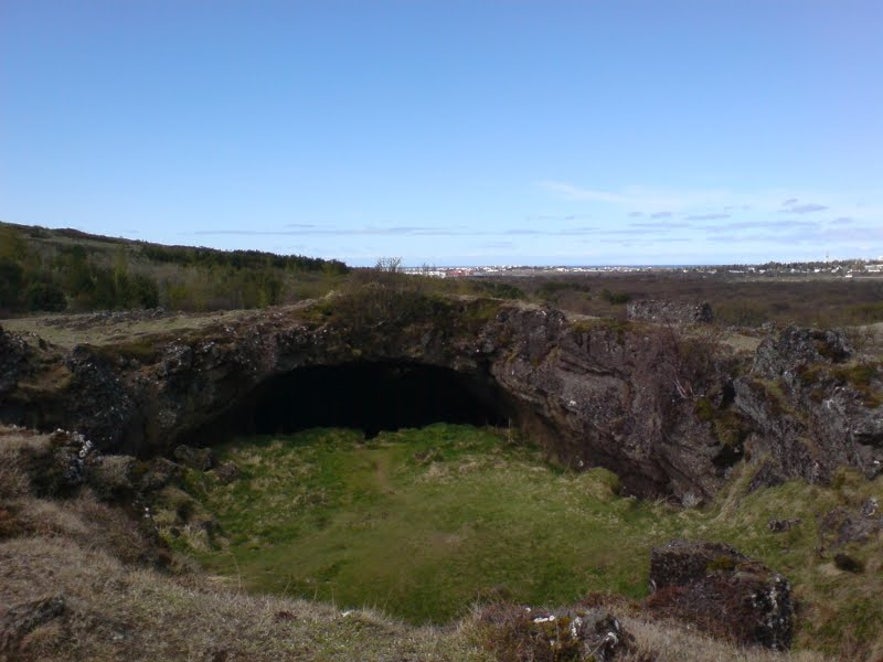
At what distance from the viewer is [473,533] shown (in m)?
18.0

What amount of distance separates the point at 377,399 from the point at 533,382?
830 cm

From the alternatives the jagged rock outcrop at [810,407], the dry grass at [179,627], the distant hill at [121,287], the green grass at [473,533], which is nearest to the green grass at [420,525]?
the green grass at [473,533]

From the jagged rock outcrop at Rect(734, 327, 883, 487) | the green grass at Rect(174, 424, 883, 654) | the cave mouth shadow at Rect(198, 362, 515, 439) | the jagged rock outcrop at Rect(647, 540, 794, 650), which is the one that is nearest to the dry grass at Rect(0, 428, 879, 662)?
the jagged rock outcrop at Rect(647, 540, 794, 650)

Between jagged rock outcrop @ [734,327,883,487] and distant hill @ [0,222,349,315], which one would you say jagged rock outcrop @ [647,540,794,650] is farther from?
distant hill @ [0,222,349,315]

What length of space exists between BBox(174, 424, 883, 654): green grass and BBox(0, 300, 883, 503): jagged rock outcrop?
1315 mm

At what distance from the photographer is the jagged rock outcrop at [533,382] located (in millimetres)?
17528

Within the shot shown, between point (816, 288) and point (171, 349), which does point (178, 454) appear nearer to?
point (171, 349)

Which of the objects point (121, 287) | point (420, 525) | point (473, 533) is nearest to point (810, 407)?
point (473, 533)

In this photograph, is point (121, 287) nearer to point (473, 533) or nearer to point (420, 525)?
point (420, 525)

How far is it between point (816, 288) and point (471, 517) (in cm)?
7731

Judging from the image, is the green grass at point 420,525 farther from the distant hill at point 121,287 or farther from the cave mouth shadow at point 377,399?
the distant hill at point 121,287

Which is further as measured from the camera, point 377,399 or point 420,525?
point 377,399

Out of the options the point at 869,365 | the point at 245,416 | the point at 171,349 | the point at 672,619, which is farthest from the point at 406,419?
the point at 672,619

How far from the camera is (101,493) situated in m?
14.1
